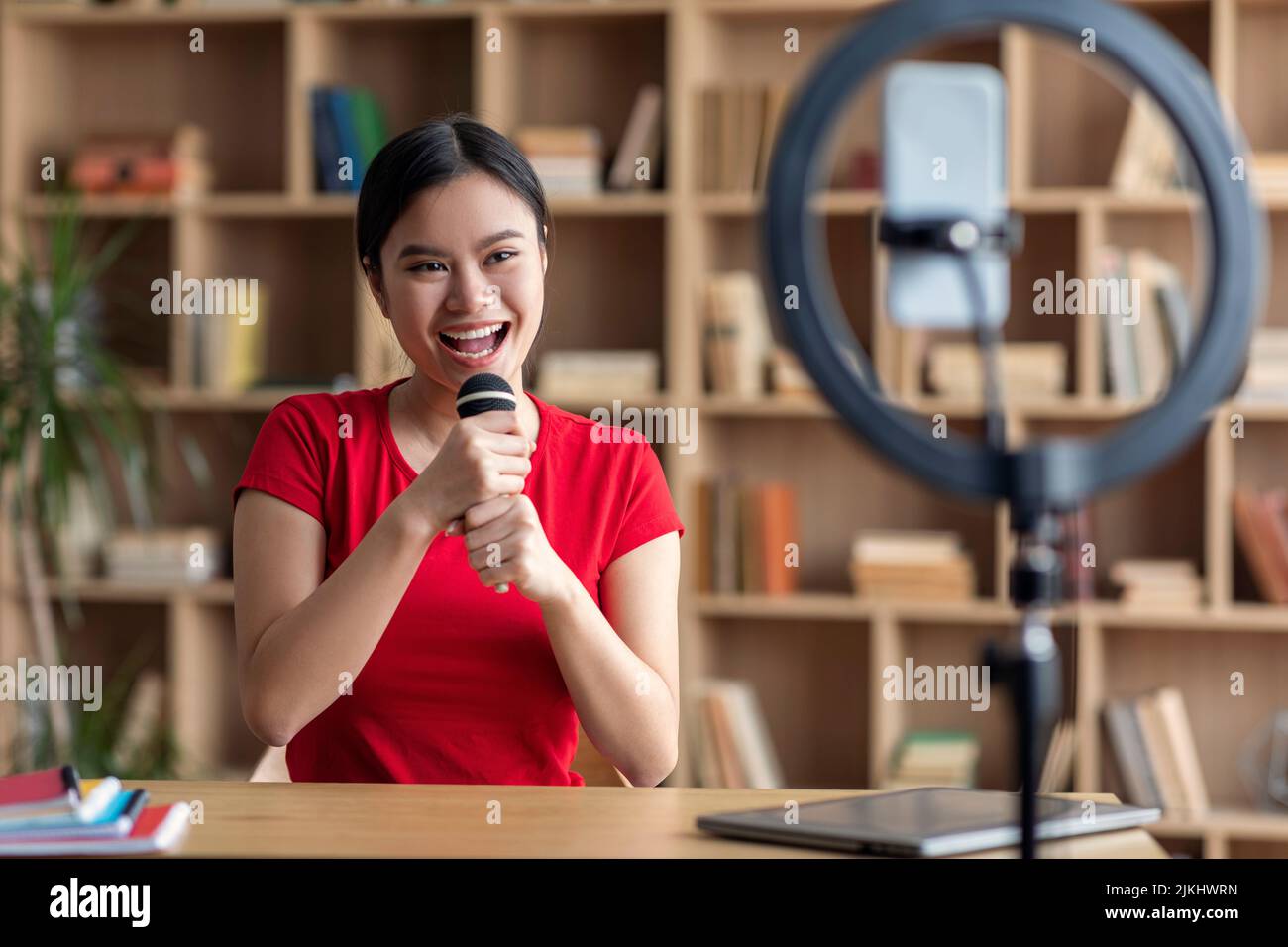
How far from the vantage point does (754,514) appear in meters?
3.20

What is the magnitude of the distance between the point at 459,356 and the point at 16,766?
206 cm

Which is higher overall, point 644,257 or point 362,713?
point 644,257

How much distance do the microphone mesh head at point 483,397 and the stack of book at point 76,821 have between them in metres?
0.41

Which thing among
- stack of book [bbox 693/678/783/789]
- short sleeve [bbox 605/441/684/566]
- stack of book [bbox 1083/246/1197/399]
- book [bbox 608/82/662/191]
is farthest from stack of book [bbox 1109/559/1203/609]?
short sleeve [bbox 605/441/684/566]

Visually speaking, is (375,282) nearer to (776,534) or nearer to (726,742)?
(776,534)

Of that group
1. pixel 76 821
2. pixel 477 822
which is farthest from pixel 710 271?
pixel 76 821

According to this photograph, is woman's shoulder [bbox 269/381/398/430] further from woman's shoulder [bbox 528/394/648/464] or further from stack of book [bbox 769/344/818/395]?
stack of book [bbox 769/344/818/395]

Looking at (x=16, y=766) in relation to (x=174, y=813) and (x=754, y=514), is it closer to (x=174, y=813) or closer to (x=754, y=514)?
(x=754, y=514)

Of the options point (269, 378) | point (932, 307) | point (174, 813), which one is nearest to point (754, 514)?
point (269, 378)

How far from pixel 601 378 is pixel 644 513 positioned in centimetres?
167

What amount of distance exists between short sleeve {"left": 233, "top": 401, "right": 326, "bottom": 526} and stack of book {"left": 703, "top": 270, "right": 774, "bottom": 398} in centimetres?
175

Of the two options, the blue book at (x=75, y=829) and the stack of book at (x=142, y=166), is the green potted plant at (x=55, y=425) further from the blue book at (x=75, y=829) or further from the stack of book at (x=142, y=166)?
the blue book at (x=75, y=829)

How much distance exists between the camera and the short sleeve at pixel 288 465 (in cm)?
146

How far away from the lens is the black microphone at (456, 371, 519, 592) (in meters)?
1.27
